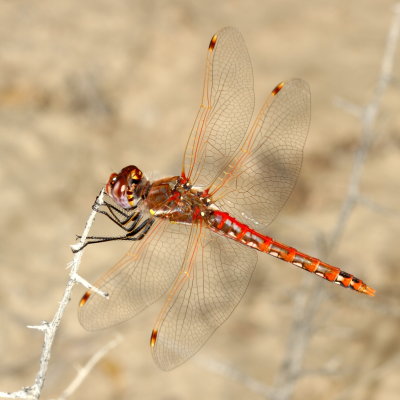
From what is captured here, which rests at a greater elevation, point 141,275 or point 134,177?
point 134,177

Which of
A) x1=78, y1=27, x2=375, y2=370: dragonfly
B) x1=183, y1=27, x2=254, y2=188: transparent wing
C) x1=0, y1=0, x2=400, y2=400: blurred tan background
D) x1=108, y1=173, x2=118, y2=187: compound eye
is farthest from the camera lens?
x1=0, y1=0, x2=400, y2=400: blurred tan background

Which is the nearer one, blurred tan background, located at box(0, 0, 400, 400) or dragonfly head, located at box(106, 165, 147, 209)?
dragonfly head, located at box(106, 165, 147, 209)

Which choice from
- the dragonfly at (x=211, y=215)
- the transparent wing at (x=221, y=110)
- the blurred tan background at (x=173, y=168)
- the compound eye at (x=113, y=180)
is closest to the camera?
the compound eye at (x=113, y=180)

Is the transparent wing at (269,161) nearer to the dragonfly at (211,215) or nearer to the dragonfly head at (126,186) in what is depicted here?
the dragonfly at (211,215)

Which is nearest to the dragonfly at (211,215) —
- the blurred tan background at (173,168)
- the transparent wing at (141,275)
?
the transparent wing at (141,275)

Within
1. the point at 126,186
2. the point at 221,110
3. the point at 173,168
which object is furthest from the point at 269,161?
the point at 173,168

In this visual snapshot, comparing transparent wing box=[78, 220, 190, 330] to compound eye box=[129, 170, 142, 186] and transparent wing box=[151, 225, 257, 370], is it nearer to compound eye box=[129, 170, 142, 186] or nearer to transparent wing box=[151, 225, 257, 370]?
transparent wing box=[151, 225, 257, 370]

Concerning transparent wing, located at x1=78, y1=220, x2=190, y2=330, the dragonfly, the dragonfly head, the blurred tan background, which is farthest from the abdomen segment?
the dragonfly head

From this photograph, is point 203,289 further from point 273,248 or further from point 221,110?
point 221,110
